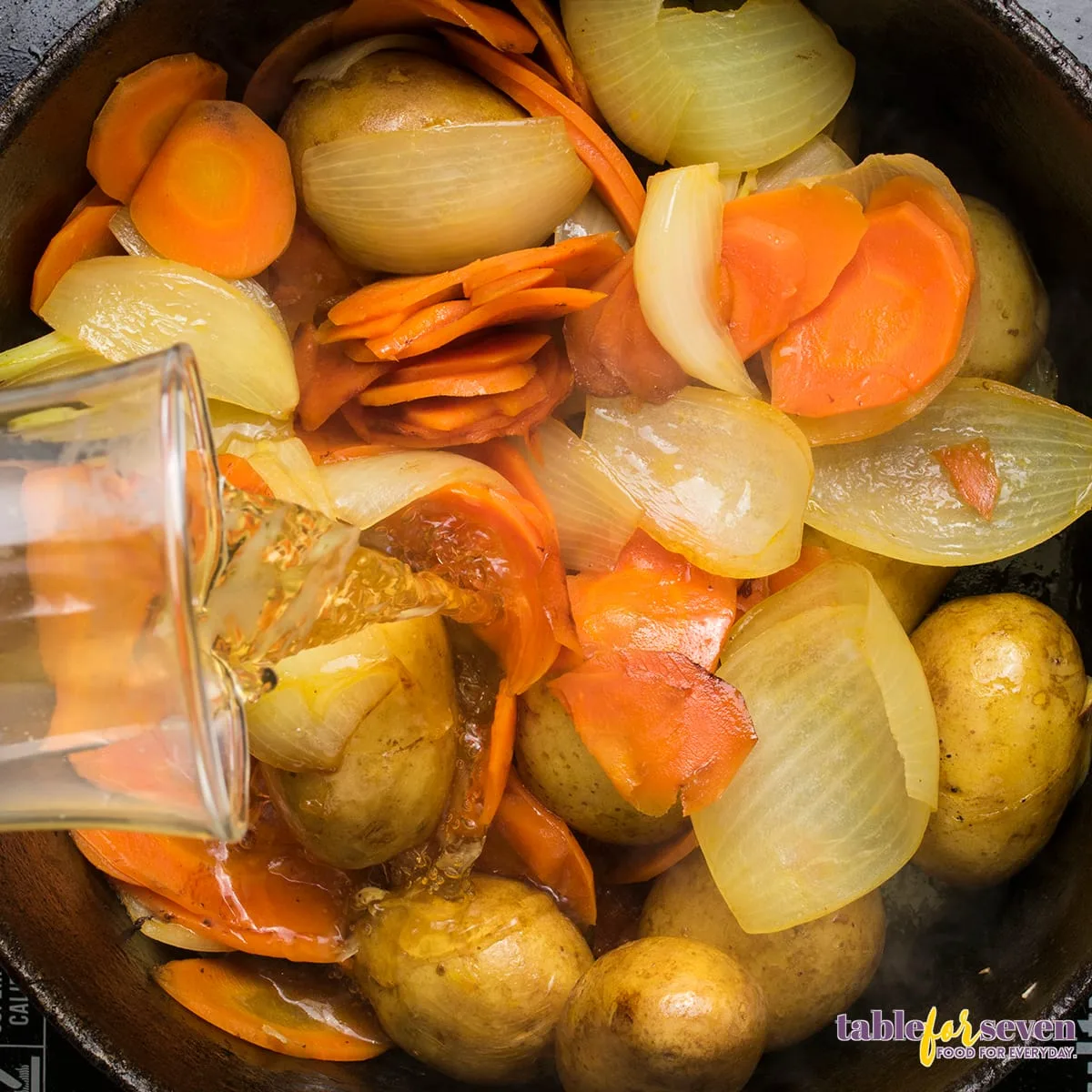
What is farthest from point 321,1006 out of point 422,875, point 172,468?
point 172,468

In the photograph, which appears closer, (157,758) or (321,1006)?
(157,758)

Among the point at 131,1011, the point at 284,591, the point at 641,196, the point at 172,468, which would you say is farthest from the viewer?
the point at 641,196

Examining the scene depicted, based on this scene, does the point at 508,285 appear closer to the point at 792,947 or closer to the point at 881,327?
the point at 881,327

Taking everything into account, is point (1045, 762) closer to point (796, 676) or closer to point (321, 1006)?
point (796, 676)

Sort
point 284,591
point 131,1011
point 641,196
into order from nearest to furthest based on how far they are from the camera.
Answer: point 284,591 < point 131,1011 < point 641,196

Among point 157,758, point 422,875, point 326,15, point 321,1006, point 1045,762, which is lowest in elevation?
point 321,1006

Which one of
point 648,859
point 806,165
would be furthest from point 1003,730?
point 806,165
